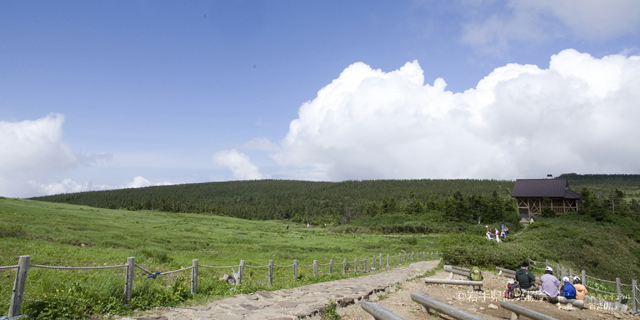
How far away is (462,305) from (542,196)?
56.0m

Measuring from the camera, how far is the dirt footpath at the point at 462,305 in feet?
32.0

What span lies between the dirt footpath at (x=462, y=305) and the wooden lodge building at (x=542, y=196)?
168 feet

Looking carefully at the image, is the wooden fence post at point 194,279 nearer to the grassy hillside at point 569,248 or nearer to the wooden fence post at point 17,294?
the wooden fence post at point 17,294

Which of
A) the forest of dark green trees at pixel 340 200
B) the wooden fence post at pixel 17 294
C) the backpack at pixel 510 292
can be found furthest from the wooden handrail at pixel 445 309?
the forest of dark green trees at pixel 340 200

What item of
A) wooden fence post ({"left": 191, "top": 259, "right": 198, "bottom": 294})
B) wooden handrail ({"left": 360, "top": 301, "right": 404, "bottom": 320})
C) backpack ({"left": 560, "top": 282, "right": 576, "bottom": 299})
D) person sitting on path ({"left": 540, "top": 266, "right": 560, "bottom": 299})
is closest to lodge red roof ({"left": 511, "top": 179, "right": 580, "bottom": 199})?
backpack ({"left": 560, "top": 282, "right": 576, "bottom": 299})

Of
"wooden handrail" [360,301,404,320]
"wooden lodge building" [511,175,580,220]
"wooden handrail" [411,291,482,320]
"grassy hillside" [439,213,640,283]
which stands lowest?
"grassy hillside" [439,213,640,283]

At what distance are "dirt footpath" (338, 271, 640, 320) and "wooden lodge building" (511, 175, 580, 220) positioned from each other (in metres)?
51.3

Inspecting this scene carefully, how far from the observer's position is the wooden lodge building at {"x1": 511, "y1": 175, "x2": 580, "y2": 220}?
186 ft

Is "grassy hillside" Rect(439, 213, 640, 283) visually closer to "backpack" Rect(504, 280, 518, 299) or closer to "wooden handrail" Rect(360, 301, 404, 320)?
"backpack" Rect(504, 280, 518, 299)

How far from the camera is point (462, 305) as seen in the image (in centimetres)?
1133

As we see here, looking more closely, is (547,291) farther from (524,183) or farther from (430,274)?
(524,183)

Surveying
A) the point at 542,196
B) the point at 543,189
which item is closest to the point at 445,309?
the point at 542,196

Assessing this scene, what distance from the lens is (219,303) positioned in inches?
370

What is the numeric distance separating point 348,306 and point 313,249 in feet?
91.6
